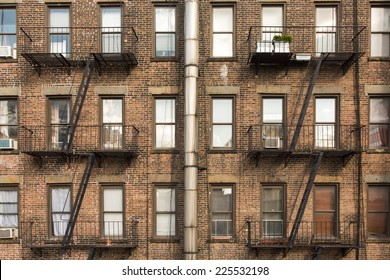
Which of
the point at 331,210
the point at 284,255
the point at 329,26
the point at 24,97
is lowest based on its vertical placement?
the point at 284,255

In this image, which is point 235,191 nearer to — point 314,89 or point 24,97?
point 314,89

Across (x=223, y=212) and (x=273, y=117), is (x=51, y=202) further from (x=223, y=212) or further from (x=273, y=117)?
(x=273, y=117)

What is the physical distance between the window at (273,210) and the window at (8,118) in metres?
9.05

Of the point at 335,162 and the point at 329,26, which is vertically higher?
the point at 329,26

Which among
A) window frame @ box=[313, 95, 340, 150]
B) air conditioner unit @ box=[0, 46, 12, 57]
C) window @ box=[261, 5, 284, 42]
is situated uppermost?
window @ box=[261, 5, 284, 42]

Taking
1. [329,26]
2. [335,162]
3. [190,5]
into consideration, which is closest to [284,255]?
[335,162]

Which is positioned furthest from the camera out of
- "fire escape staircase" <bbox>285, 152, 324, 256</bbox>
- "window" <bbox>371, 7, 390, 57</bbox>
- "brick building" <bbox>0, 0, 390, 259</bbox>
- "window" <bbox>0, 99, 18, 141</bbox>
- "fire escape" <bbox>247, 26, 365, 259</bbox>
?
"window" <bbox>0, 99, 18, 141</bbox>

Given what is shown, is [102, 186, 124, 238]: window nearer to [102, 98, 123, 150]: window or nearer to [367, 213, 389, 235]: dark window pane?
[102, 98, 123, 150]: window

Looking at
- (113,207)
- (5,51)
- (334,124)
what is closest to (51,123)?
(5,51)

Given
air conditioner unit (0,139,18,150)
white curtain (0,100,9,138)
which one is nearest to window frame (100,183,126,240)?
air conditioner unit (0,139,18,150)

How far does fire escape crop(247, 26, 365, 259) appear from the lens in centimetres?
1124

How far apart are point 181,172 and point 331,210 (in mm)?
5323

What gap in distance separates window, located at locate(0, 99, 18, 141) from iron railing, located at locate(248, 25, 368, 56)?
8.52 metres

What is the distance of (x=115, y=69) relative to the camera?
39.0 ft
